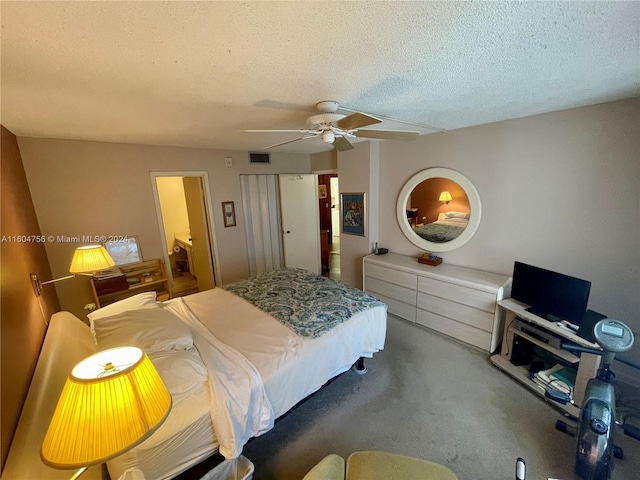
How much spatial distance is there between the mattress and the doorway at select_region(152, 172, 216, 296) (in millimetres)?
1300

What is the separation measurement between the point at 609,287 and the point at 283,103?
305cm

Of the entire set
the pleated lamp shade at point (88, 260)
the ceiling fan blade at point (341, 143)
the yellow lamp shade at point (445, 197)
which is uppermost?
the ceiling fan blade at point (341, 143)

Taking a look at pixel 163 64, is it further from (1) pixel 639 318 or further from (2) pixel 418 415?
(1) pixel 639 318

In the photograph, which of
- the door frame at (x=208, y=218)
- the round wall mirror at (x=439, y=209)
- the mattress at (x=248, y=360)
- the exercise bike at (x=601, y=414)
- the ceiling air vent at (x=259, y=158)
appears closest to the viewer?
the mattress at (x=248, y=360)

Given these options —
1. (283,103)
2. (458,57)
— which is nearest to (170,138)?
(283,103)

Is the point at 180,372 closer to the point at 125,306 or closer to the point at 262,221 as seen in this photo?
the point at 125,306

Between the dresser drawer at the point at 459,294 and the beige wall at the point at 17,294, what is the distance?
3196 mm

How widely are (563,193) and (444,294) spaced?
1421 millimetres

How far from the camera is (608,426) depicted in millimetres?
1435

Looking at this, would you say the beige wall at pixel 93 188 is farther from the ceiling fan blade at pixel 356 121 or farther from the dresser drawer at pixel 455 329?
the dresser drawer at pixel 455 329

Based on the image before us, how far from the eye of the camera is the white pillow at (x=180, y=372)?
1438 mm

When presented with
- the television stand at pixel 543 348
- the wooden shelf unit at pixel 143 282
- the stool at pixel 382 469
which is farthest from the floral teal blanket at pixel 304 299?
the television stand at pixel 543 348

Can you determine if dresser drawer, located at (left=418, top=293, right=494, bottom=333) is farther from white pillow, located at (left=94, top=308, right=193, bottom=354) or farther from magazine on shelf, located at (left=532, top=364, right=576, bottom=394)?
white pillow, located at (left=94, top=308, right=193, bottom=354)

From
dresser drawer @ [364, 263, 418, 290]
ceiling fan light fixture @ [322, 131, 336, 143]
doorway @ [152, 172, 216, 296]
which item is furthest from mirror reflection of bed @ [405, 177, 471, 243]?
doorway @ [152, 172, 216, 296]
